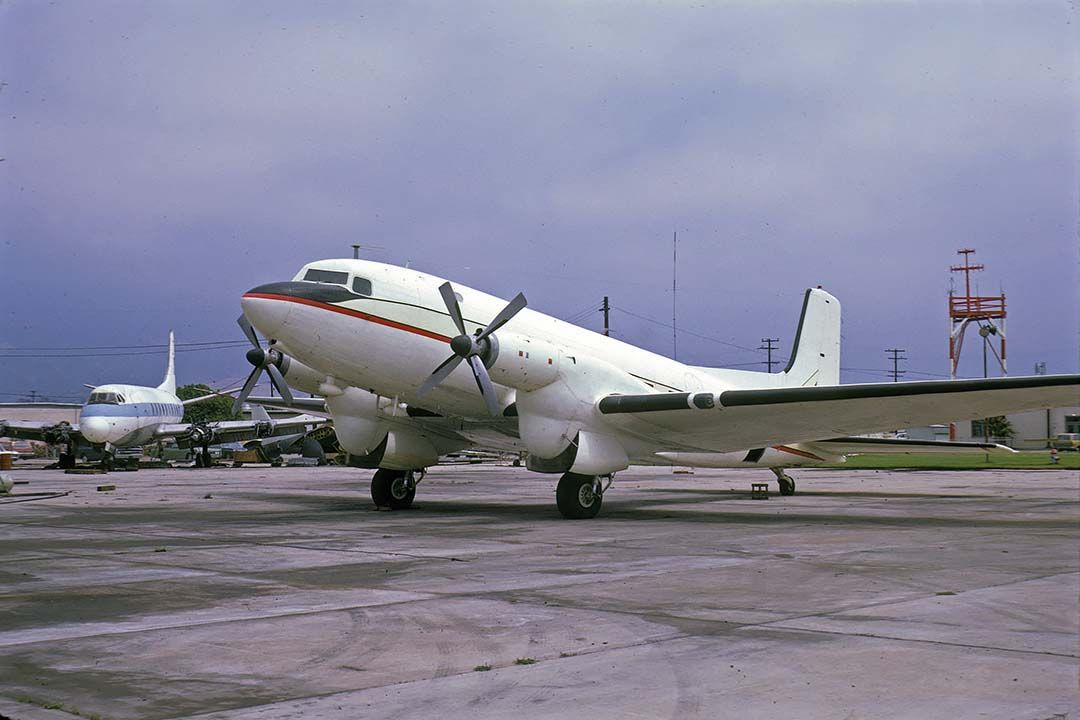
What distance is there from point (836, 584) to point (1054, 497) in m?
20.4

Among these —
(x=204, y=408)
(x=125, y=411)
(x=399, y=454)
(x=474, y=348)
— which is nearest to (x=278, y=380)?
(x=399, y=454)

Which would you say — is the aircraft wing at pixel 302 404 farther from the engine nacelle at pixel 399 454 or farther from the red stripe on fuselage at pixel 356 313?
the red stripe on fuselage at pixel 356 313

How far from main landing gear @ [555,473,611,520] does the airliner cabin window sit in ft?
18.6

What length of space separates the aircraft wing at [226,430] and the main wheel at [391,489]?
34.6 metres

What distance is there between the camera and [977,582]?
10711 millimetres

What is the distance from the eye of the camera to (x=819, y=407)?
20734mm

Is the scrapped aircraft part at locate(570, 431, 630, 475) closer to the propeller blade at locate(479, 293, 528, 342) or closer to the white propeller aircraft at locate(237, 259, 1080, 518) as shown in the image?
the white propeller aircraft at locate(237, 259, 1080, 518)

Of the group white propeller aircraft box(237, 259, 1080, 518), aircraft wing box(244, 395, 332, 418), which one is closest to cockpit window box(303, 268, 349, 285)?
white propeller aircraft box(237, 259, 1080, 518)

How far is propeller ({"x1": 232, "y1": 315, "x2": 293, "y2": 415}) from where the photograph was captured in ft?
72.2

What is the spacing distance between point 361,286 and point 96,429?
3391 centimetres

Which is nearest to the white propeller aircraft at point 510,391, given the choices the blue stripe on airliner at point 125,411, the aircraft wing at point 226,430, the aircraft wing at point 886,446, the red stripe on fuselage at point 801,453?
the red stripe on fuselage at point 801,453

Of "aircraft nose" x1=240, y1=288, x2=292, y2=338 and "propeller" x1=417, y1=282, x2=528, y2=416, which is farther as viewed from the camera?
"propeller" x1=417, y1=282, x2=528, y2=416

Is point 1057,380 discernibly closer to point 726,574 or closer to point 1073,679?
point 726,574

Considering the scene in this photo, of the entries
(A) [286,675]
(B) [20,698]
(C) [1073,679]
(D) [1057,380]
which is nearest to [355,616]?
(A) [286,675]
